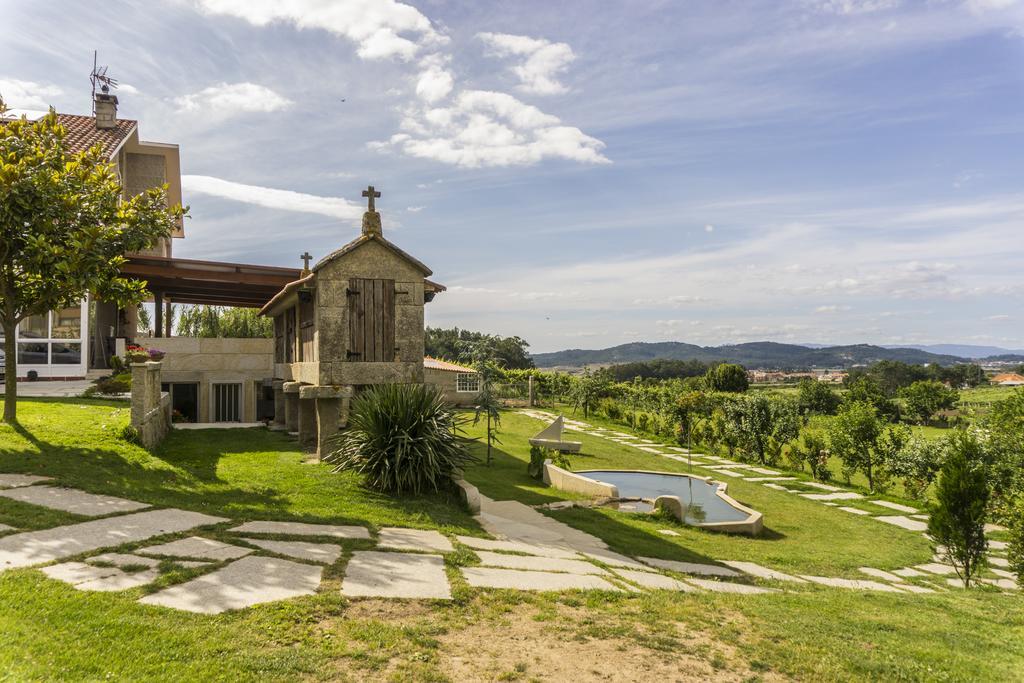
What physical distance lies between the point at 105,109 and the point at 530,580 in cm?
2714

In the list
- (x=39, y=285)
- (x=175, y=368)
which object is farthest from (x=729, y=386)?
(x=39, y=285)

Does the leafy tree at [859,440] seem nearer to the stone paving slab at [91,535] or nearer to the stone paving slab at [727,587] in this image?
the stone paving slab at [727,587]

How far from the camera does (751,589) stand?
7.57 metres

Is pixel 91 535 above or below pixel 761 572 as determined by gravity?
above

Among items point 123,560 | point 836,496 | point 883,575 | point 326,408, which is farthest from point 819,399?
point 123,560

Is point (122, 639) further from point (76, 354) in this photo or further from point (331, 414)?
point (76, 354)

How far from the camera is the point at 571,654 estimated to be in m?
4.57

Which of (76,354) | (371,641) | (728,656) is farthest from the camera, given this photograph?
(76,354)

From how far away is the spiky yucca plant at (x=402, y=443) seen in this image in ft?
31.6

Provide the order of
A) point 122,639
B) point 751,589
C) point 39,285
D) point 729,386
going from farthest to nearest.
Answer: point 729,386 → point 39,285 → point 751,589 → point 122,639

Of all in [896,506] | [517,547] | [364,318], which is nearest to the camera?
[517,547]

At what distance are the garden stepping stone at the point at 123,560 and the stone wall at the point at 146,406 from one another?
6081 millimetres

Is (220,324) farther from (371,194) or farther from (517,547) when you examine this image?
(517,547)

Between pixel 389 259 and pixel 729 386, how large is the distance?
215 ft
